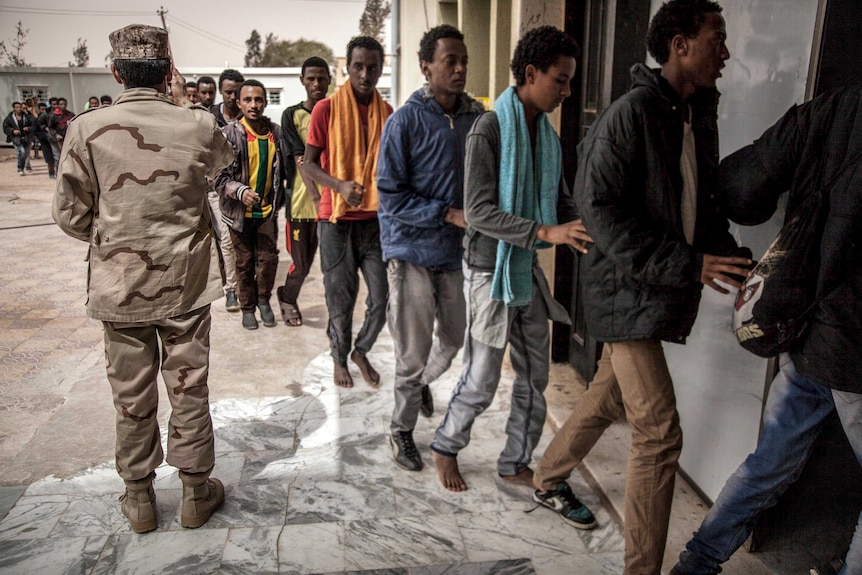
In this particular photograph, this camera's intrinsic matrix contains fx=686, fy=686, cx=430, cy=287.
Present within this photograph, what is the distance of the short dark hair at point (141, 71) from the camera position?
2676 millimetres

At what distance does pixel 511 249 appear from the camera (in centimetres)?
292

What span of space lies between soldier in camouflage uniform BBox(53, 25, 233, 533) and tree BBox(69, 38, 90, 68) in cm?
471

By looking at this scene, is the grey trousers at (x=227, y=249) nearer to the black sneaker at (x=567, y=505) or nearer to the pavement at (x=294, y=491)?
the pavement at (x=294, y=491)

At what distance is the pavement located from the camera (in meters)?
2.79

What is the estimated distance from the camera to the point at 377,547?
2.87 m

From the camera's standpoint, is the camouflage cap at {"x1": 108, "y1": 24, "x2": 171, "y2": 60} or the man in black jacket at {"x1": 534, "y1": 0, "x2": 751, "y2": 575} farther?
the camouflage cap at {"x1": 108, "y1": 24, "x2": 171, "y2": 60}

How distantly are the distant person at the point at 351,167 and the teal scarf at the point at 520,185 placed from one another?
55.4 inches

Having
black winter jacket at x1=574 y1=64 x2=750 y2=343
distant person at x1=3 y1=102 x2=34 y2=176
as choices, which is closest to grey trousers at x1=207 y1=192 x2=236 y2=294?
black winter jacket at x1=574 y1=64 x2=750 y2=343

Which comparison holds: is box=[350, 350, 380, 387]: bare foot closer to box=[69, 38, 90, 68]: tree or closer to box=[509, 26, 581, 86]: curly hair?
box=[509, 26, 581, 86]: curly hair

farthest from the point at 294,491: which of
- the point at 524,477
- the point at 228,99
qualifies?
the point at 228,99

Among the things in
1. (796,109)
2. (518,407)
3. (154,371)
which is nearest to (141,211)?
(154,371)

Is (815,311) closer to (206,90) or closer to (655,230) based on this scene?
(655,230)

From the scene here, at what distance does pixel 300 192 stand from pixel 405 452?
2.61m

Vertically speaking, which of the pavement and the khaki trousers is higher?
the khaki trousers
